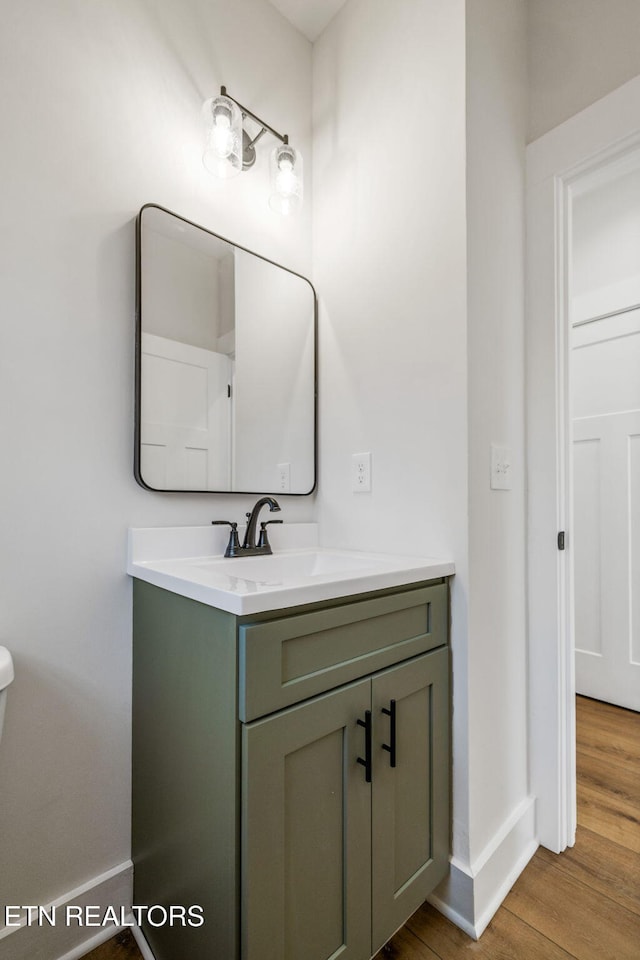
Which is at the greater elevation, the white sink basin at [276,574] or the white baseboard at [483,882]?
the white sink basin at [276,574]

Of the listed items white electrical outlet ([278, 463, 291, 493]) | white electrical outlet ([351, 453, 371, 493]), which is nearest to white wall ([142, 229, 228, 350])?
white electrical outlet ([278, 463, 291, 493])

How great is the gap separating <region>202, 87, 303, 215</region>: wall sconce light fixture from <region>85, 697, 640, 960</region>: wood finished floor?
207 cm

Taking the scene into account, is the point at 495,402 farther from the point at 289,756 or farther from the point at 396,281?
the point at 289,756

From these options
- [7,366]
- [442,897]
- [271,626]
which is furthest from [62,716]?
→ [442,897]

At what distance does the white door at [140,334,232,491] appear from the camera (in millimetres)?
1262

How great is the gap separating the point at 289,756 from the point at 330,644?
0.21 meters

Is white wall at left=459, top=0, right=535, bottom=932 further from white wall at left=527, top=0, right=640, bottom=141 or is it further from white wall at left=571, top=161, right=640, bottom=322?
white wall at left=571, top=161, right=640, bottom=322

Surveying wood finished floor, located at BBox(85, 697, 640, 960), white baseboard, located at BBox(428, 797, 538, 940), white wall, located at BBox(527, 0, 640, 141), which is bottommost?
wood finished floor, located at BBox(85, 697, 640, 960)

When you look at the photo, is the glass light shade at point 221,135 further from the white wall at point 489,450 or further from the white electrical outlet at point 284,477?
the white electrical outlet at point 284,477

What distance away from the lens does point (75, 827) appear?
112cm

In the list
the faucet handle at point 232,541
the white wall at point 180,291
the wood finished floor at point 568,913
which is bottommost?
the wood finished floor at point 568,913

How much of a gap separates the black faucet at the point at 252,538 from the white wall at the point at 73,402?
128 millimetres

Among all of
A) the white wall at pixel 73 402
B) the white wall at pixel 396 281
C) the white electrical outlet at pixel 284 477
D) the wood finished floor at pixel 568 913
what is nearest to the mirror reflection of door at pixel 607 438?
the wood finished floor at pixel 568 913

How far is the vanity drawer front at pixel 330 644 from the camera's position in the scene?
0.80m
